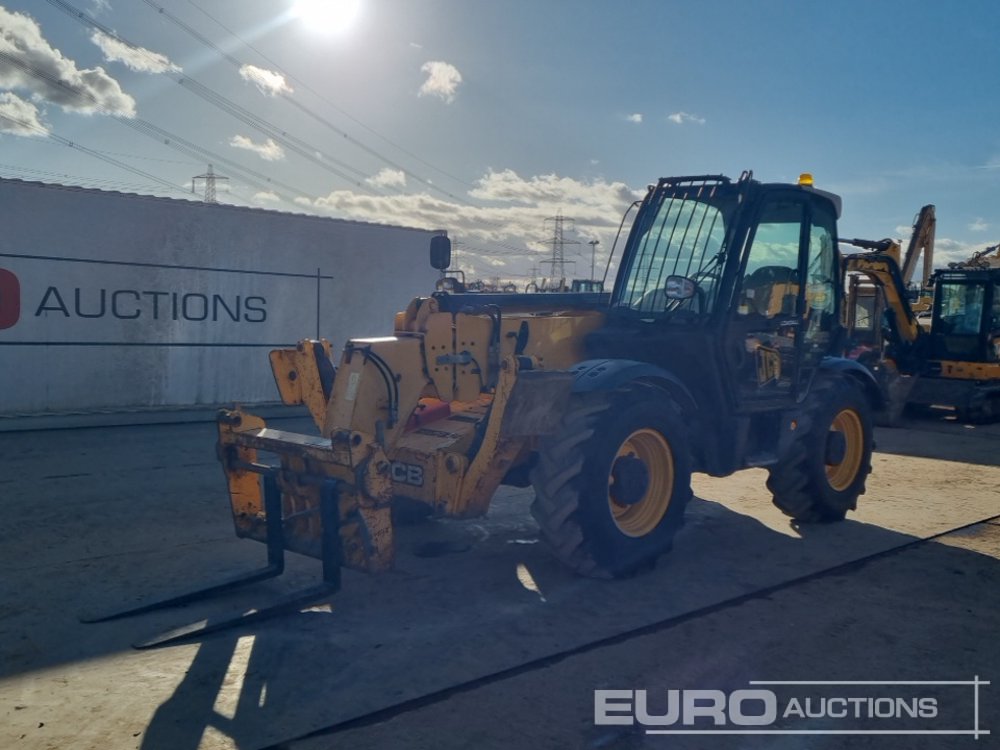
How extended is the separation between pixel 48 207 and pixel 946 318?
14.2m

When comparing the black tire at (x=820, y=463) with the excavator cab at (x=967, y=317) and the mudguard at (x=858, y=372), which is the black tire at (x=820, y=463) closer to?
the mudguard at (x=858, y=372)

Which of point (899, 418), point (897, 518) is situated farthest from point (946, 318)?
point (897, 518)

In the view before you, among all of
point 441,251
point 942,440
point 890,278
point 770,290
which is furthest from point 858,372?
point 890,278

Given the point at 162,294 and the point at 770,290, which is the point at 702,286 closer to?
the point at 770,290

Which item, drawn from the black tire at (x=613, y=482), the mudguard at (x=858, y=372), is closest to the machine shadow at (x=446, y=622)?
the black tire at (x=613, y=482)

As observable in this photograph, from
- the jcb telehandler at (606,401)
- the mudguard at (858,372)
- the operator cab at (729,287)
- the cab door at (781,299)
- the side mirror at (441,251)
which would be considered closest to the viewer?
the jcb telehandler at (606,401)

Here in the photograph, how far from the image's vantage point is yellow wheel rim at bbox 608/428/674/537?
5633 mm

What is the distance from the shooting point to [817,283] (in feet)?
22.9

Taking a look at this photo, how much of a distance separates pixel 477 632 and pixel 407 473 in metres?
1.09

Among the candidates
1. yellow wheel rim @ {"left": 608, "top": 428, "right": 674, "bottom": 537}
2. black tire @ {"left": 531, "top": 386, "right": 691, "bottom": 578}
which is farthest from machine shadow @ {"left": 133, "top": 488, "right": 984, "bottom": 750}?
yellow wheel rim @ {"left": 608, "top": 428, "right": 674, "bottom": 537}

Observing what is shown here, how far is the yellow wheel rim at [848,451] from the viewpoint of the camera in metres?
7.45

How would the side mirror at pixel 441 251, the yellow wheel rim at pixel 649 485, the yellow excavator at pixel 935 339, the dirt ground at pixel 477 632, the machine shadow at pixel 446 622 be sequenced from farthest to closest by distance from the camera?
the yellow excavator at pixel 935 339 → the side mirror at pixel 441 251 → the yellow wheel rim at pixel 649 485 → the machine shadow at pixel 446 622 → the dirt ground at pixel 477 632

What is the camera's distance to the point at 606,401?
5.37 meters

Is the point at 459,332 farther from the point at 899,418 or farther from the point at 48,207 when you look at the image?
the point at 899,418
